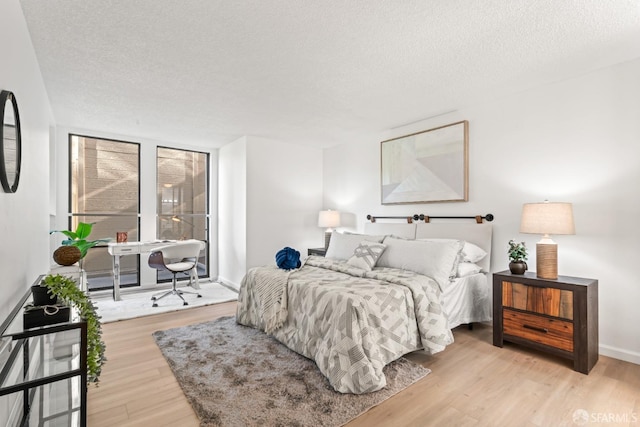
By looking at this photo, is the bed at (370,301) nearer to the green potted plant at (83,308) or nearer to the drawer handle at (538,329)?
the drawer handle at (538,329)

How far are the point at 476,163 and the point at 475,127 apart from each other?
43cm

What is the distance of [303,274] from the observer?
3113 mm

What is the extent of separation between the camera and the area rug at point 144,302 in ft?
12.8

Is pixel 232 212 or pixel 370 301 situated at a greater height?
pixel 232 212

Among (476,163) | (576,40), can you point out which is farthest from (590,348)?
(576,40)

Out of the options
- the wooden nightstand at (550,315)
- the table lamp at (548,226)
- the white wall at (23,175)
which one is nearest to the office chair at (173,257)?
the white wall at (23,175)

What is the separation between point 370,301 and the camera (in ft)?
7.70

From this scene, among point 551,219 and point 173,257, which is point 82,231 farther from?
point 551,219

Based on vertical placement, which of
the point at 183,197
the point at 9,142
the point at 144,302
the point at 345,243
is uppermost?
the point at 9,142

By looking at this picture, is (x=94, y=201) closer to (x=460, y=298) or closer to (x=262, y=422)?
(x=262, y=422)

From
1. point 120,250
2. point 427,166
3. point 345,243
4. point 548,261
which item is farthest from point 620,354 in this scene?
point 120,250

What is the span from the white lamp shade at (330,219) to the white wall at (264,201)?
21.7 inches

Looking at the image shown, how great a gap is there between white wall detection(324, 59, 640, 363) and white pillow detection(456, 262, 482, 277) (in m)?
0.28

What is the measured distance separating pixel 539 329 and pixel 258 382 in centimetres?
238
